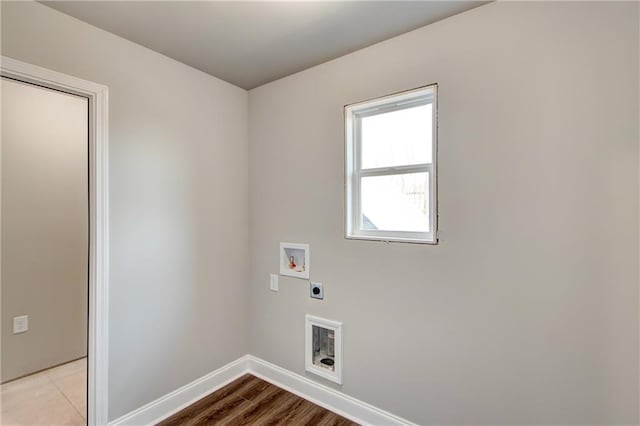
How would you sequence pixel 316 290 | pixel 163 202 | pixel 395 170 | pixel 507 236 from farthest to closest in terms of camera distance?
pixel 316 290 → pixel 163 202 → pixel 395 170 → pixel 507 236

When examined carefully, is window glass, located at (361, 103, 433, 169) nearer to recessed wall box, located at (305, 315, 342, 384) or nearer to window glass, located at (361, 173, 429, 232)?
window glass, located at (361, 173, 429, 232)

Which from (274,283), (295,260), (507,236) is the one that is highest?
(507,236)

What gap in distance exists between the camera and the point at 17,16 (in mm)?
1471

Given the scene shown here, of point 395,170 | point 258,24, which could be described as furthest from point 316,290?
point 258,24

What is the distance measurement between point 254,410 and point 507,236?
2.06 meters

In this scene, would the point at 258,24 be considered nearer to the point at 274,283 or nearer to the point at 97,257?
the point at 97,257

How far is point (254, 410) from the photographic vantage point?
212 cm

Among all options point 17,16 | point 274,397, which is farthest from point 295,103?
point 274,397

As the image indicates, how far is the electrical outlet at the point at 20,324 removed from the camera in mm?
2432

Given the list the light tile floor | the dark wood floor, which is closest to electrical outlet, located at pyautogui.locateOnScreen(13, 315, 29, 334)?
A: the light tile floor

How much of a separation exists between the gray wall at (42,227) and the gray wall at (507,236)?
7.83ft

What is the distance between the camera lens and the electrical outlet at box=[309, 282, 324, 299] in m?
2.21

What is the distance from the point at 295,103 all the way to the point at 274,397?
2344 millimetres

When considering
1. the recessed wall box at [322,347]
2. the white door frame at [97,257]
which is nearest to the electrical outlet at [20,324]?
the white door frame at [97,257]
